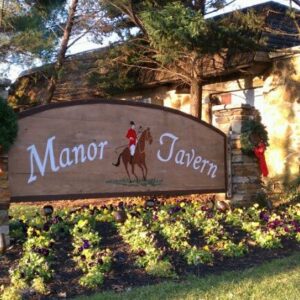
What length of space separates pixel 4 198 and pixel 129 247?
5.00 ft

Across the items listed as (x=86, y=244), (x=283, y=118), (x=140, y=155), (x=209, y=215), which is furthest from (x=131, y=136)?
(x=283, y=118)

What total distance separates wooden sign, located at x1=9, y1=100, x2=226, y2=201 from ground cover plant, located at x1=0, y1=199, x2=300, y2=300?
0.42 metres

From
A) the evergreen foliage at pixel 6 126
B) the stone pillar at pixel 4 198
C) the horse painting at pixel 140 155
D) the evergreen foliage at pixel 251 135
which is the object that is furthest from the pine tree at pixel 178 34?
the stone pillar at pixel 4 198

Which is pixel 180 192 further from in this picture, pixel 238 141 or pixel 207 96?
pixel 207 96

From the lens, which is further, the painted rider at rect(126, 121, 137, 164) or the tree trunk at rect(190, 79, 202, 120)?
the tree trunk at rect(190, 79, 202, 120)

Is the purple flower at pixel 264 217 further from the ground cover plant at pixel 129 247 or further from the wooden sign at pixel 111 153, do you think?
the wooden sign at pixel 111 153

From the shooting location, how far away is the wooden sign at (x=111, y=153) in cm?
684

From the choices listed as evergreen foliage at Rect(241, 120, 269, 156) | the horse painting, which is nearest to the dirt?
the horse painting

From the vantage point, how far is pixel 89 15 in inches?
558

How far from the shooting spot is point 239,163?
9.46 meters

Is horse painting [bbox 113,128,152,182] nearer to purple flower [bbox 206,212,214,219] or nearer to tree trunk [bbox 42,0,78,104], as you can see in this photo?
purple flower [bbox 206,212,214,219]

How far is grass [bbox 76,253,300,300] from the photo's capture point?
15.5 feet

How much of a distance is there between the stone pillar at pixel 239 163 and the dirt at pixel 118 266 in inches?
105

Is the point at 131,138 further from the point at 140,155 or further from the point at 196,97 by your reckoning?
the point at 196,97
